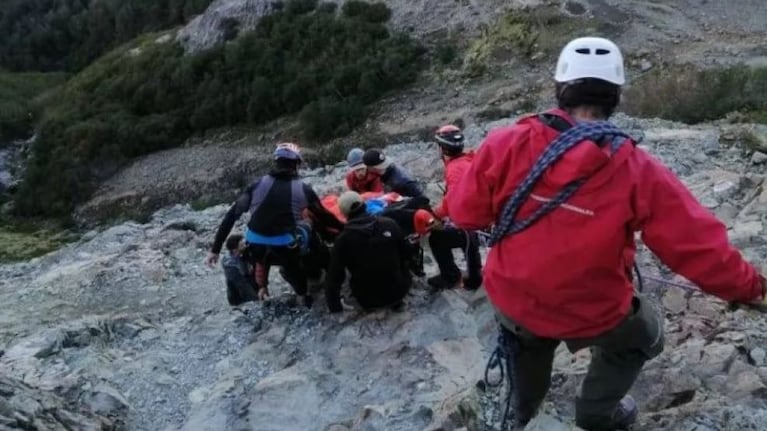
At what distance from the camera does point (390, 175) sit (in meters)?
8.34

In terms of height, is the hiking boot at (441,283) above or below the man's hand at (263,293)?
above

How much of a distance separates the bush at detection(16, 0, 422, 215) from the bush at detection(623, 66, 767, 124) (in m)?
10.9

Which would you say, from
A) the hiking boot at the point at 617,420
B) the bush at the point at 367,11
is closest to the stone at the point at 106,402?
the hiking boot at the point at 617,420

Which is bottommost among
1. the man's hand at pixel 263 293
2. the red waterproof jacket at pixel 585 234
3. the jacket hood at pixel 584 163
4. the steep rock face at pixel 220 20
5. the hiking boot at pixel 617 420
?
the steep rock face at pixel 220 20

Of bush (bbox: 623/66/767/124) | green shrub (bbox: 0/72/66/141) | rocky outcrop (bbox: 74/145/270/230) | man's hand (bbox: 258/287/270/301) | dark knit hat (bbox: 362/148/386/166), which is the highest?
dark knit hat (bbox: 362/148/386/166)

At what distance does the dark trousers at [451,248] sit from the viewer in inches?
294

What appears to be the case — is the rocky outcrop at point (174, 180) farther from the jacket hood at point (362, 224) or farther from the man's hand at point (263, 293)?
the jacket hood at point (362, 224)

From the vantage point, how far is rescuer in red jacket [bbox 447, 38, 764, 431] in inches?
129

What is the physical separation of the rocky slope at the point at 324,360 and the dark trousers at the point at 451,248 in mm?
204

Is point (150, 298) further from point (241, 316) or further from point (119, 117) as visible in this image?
point (119, 117)

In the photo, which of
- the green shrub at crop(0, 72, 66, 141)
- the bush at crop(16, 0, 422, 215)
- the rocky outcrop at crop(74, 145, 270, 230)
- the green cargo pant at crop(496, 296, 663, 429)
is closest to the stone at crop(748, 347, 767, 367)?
the green cargo pant at crop(496, 296, 663, 429)

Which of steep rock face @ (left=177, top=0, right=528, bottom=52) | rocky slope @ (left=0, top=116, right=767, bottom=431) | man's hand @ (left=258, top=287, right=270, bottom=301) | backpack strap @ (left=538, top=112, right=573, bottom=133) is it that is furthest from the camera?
steep rock face @ (left=177, top=0, right=528, bottom=52)

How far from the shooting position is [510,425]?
4715mm

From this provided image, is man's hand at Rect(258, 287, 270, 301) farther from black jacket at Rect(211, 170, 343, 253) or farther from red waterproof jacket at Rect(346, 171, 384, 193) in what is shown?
red waterproof jacket at Rect(346, 171, 384, 193)
